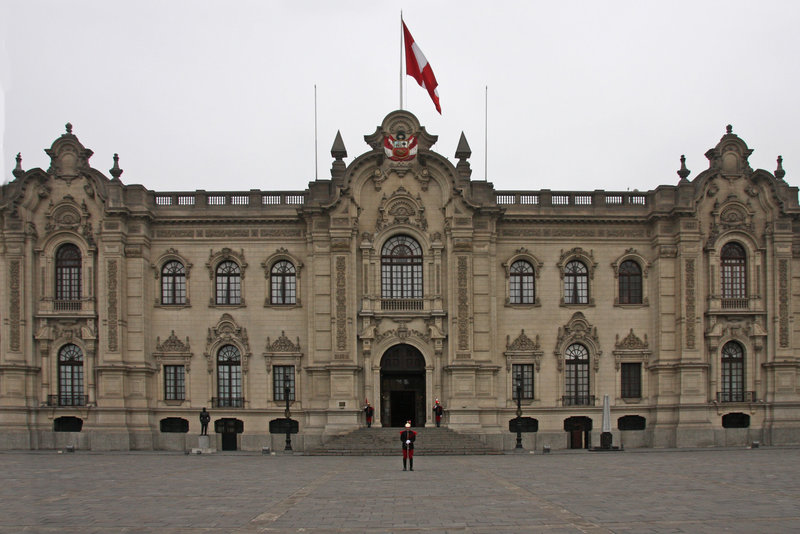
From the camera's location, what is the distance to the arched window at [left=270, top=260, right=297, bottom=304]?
48719 millimetres

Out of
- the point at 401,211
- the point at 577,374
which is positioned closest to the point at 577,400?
the point at 577,374

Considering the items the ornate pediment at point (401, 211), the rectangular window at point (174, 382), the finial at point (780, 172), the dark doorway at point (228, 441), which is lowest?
the dark doorway at point (228, 441)

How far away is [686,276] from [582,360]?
22.9 feet

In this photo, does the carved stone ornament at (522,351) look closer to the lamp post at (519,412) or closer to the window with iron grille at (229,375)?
the lamp post at (519,412)

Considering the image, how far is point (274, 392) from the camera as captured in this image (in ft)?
158

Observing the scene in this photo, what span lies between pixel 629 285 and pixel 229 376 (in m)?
22.0

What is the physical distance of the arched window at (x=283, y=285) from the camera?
48719 mm

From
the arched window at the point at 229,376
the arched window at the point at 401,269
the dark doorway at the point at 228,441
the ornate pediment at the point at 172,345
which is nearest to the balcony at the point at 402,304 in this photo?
the arched window at the point at 401,269

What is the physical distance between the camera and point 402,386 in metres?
48.2

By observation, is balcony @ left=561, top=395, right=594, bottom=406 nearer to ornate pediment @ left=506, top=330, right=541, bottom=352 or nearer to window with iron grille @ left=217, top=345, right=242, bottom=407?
ornate pediment @ left=506, top=330, right=541, bottom=352

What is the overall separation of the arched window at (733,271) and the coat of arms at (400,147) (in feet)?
56.9

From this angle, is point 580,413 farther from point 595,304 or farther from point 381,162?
point 381,162

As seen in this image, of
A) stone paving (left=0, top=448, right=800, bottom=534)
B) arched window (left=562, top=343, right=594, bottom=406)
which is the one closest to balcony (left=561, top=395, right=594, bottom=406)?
arched window (left=562, top=343, right=594, bottom=406)

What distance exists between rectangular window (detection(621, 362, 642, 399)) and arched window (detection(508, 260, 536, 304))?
6.23 meters
